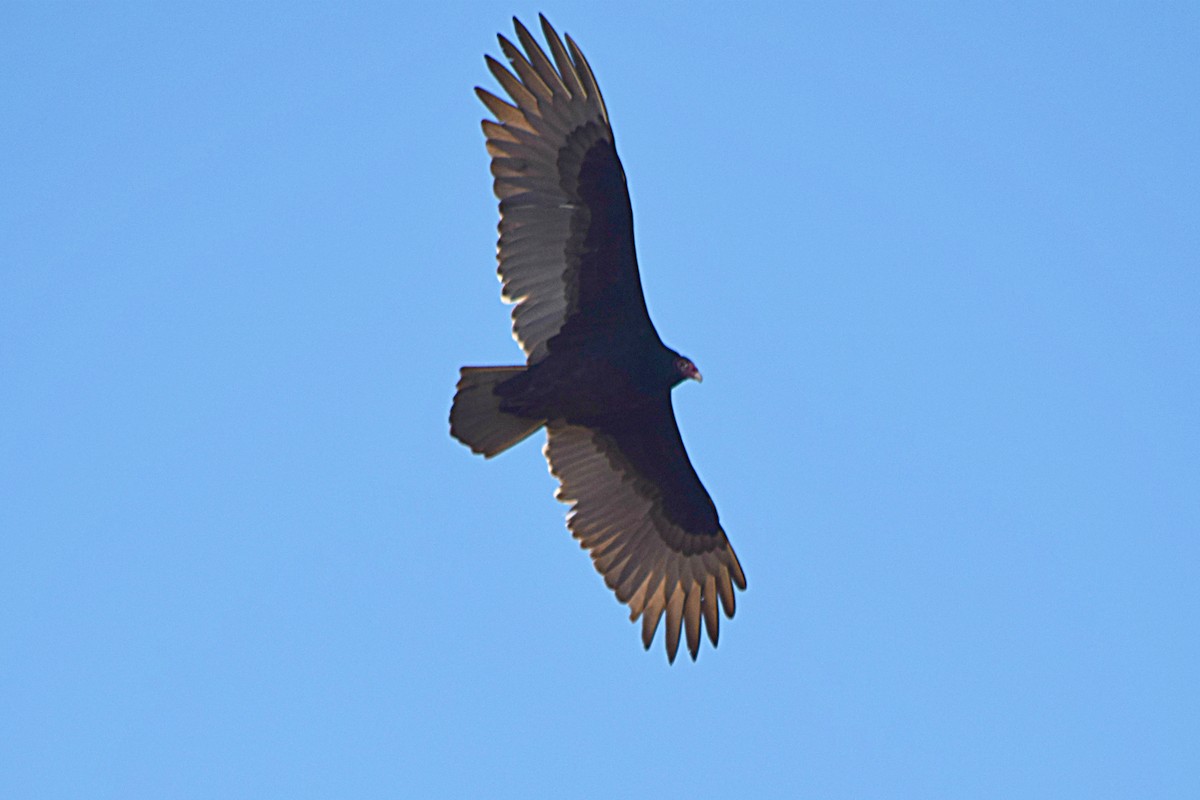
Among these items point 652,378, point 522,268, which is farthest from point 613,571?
point 522,268

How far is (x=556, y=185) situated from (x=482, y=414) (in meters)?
1.38

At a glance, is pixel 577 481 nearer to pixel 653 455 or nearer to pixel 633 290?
pixel 653 455

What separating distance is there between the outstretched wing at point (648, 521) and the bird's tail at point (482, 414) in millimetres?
708

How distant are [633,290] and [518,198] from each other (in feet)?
2.77

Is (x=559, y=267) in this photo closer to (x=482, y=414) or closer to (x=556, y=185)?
(x=556, y=185)

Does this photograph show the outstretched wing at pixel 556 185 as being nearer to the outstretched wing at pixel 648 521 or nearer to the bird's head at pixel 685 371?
the bird's head at pixel 685 371

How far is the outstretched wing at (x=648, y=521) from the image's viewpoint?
34.2ft

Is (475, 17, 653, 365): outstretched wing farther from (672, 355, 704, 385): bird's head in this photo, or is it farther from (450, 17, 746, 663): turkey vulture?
(672, 355, 704, 385): bird's head

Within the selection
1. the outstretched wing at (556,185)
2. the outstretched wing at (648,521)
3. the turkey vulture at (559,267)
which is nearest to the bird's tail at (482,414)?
the turkey vulture at (559,267)

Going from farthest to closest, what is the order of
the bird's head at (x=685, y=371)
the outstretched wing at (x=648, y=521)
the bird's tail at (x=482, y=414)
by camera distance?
1. the outstretched wing at (x=648, y=521)
2. the bird's head at (x=685, y=371)
3. the bird's tail at (x=482, y=414)

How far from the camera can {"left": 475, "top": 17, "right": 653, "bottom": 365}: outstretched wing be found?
9711mm

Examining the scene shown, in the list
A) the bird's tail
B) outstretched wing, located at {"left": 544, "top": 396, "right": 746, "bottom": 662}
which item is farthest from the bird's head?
the bird's tail

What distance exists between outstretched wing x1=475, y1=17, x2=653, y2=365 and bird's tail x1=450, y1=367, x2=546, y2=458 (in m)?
0.31

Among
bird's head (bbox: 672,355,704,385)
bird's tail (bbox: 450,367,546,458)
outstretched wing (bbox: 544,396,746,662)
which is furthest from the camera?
outstretched wing (bbox: 544,396,746,662)
